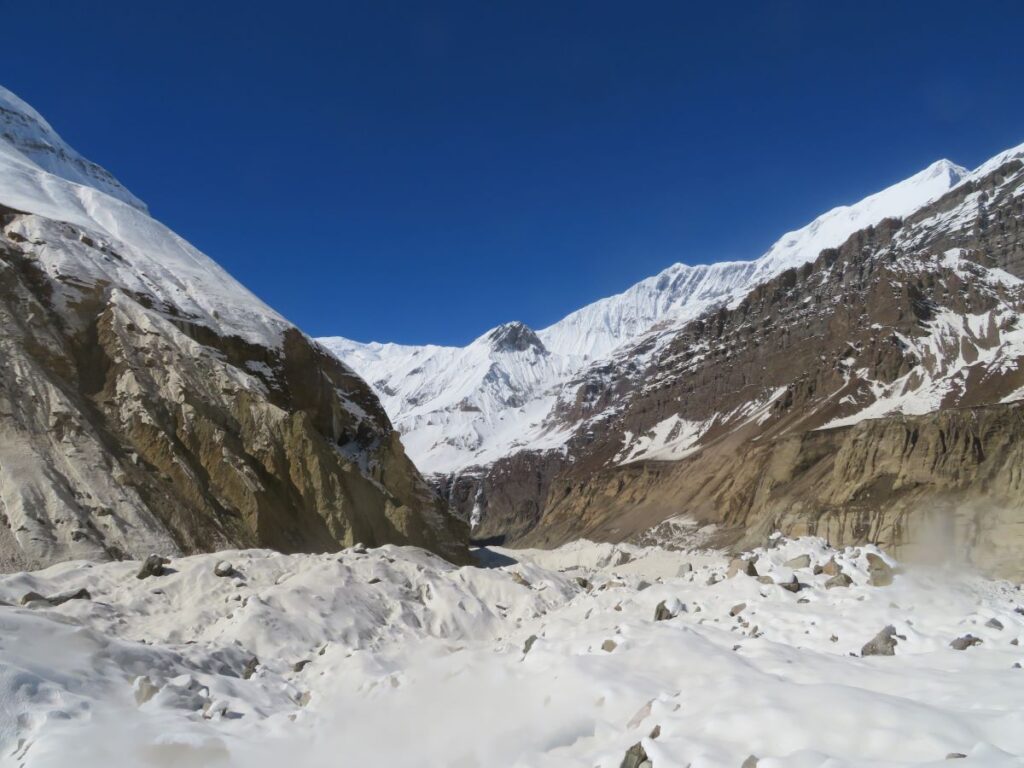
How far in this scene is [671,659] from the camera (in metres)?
7.19

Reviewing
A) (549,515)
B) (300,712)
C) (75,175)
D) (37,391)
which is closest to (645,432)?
(549,515)

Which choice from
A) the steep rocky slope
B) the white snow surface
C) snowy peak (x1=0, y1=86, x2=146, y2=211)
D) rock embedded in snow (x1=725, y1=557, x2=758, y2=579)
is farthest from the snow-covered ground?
snowy peak (x1=0, y1=86, x2=146, y2=211)

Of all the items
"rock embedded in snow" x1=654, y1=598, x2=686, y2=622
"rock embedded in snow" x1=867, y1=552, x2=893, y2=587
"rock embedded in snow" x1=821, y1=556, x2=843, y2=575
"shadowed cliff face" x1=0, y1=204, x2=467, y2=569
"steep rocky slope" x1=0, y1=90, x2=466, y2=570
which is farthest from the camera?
"steep rocky slope" x1=0, y1=90, x2=466, y2=570

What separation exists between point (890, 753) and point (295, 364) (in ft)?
119

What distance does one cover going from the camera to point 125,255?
34.8 metres

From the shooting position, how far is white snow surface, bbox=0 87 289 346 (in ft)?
101

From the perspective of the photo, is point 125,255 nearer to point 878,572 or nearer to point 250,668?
point 250,668

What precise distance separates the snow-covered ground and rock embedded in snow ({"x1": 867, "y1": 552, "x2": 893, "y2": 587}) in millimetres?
115

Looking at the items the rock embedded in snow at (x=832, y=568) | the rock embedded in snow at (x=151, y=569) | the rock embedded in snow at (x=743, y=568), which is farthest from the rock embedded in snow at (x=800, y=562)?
the rock embedded in snow at (x=151, y=569)

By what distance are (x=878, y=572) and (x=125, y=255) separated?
36.0 m

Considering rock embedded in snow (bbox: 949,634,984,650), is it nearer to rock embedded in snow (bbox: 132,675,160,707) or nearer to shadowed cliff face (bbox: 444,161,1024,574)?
rock embedded in snow (bbox: 132,675,160,707)

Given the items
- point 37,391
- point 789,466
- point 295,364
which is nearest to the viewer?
point 37,391

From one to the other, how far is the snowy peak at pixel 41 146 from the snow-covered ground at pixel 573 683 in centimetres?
Result: 5001

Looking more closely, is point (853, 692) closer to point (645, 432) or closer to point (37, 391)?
point (37, 391)
